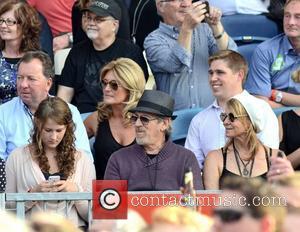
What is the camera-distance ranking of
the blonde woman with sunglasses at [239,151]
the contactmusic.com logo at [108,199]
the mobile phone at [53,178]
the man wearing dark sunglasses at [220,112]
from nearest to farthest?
the contactmusic.com logo at [108,199] → the mobile phone at [53,178] → the blonde woman with sunglasses at [239,151] → the man wearing dark sunglasses at [220,112]

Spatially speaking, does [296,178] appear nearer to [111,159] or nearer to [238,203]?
[238,203]

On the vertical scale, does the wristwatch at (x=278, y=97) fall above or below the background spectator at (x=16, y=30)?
below

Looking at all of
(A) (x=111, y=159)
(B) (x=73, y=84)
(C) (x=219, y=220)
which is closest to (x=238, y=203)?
(C) (x=219, y=220)

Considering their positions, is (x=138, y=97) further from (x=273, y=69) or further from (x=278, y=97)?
(x=273, y=69)

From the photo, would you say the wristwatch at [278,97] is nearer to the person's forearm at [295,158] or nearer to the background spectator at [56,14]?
the person's forearm at [295,158]

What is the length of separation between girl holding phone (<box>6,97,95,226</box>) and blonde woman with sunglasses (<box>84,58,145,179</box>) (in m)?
0.48

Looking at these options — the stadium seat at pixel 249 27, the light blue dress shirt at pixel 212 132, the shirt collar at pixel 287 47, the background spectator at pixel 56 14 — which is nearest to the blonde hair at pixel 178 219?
the light blue dress shirt at pixel 212 132

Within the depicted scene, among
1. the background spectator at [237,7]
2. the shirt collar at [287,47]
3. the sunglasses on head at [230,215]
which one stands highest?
the background spectator at [237,7]

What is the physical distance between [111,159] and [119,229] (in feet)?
8.04

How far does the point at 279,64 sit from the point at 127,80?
1641mm

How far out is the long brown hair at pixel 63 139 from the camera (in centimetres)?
832

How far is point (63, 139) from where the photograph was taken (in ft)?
27.8

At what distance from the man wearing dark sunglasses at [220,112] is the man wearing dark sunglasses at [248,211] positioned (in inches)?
173

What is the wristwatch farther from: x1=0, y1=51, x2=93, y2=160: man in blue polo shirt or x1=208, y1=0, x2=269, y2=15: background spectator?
x1=0, y1=51, x2=93, y2=160: man in blue polo shirt
